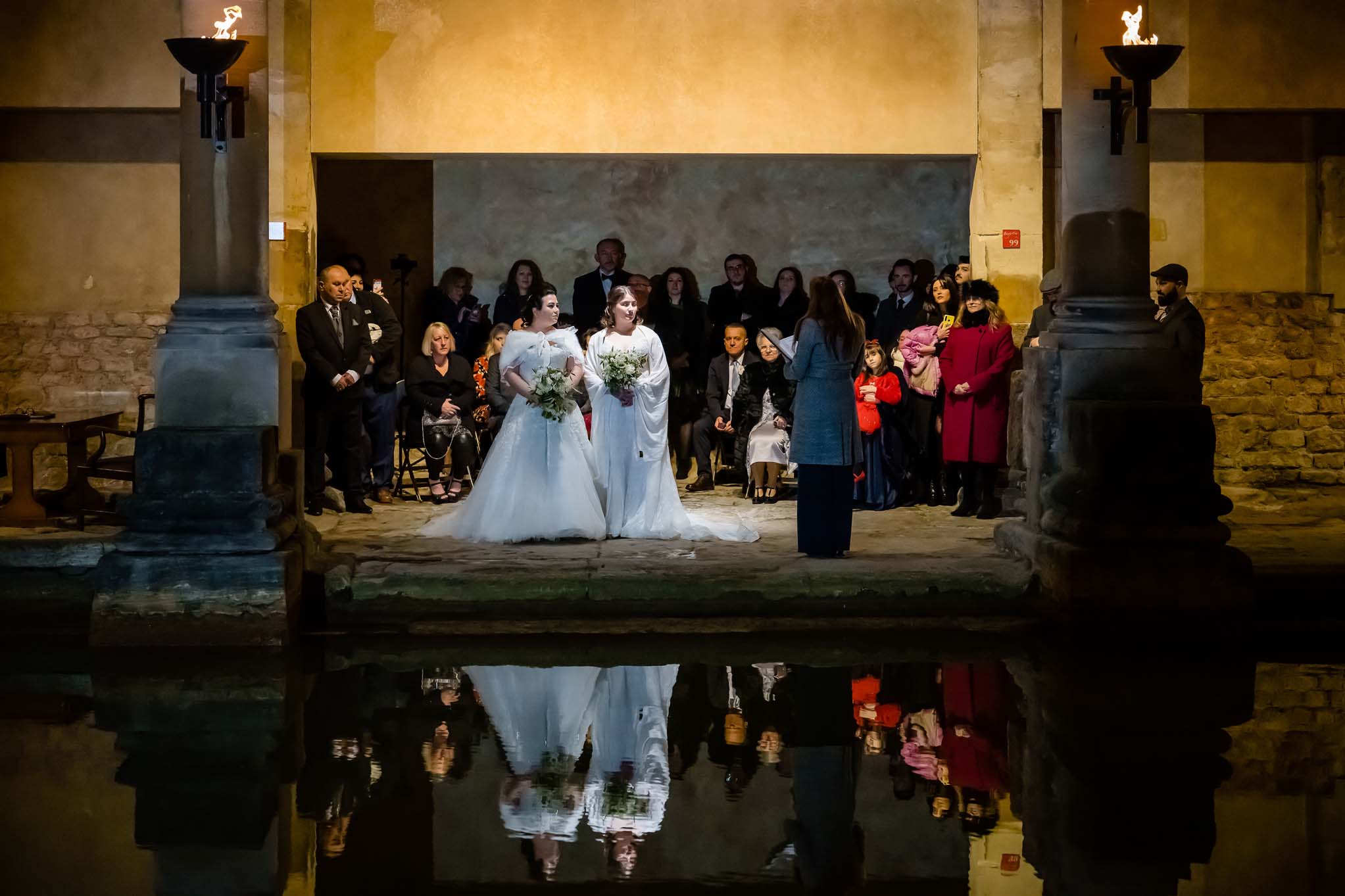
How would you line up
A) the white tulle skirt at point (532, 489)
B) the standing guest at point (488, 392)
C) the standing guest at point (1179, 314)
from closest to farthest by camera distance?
the white tulle skirt at point (532, 489), the standing guest at point (1179, 314), the standing guest at point (488, 392)

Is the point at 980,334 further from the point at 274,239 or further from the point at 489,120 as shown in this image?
the point at 274,239

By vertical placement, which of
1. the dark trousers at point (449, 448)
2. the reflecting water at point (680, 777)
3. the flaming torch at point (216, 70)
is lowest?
the reflecting water at point (680, 777)

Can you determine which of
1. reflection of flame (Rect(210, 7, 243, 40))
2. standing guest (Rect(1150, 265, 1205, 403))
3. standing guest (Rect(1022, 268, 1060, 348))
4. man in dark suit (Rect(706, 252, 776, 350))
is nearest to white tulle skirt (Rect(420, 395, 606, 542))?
standing guest (Rect(1022, 268, 1060, 348))

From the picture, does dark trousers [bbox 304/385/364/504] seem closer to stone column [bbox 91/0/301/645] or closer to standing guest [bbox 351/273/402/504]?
standing guest [bbox 351/273/402/504]

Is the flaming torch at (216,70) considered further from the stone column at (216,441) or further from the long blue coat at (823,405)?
the long blue coat at (823,405)

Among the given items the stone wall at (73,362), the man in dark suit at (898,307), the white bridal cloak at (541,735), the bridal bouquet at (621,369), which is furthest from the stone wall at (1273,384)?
the stone wall at (73,362)

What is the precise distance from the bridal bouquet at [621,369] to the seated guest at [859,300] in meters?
3.44

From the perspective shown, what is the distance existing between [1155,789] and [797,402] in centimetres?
425

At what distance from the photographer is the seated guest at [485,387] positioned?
38.2 ft

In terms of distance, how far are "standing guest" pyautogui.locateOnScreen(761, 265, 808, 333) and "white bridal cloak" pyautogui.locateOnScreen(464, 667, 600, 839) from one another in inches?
266

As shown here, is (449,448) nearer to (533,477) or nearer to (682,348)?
(682,348)

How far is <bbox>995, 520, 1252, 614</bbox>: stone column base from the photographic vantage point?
7.81 meters

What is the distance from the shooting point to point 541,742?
5.72 metres

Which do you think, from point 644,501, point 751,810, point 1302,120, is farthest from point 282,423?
point 1302,120
